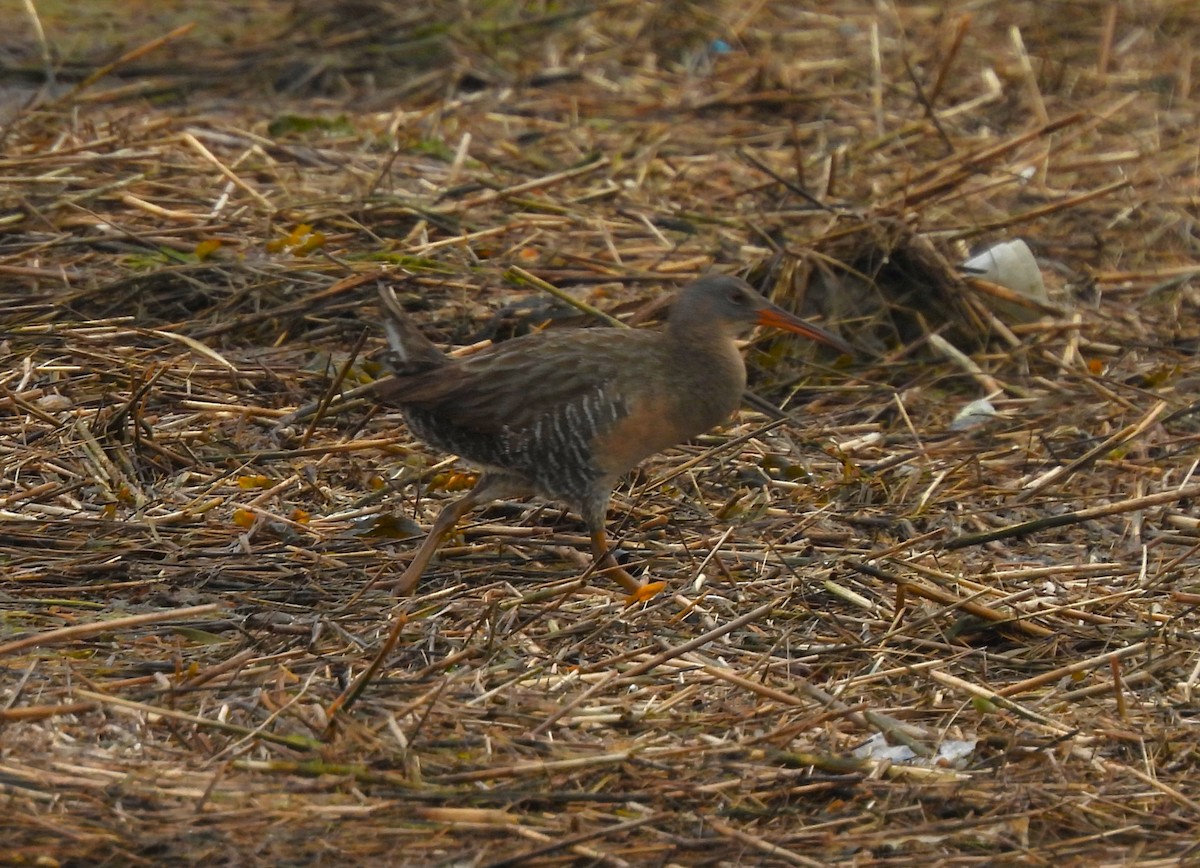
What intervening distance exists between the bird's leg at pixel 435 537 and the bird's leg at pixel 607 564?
0.45m

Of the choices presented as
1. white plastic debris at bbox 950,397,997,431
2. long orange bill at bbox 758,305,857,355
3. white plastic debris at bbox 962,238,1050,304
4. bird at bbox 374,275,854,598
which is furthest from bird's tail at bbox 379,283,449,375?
white plastic debris at bbox 962,238,1050,304

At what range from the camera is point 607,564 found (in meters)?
6.30

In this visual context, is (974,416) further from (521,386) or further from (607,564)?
(521,386)

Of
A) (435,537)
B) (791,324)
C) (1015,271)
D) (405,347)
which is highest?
(405,347)

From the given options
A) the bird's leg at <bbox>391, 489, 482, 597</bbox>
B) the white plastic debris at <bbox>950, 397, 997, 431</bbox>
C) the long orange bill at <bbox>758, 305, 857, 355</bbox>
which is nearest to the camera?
the bird's leg at <bbox>391, 489, 482, 597</bbox>

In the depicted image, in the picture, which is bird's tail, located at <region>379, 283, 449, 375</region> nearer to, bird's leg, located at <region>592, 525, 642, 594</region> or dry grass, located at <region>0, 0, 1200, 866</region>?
dry grass, located at <region>0, 0, 1200, 866</region>

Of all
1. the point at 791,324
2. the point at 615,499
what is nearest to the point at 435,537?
the point at 615,499

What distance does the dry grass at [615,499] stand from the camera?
483 centimetres

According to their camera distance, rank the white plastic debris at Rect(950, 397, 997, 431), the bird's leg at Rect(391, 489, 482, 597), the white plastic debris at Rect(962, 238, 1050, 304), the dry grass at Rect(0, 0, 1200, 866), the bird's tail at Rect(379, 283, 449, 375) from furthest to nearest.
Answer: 1. the white plastic debris at Rect(962, 238, 1050, 304)
2. the white plastic debris at Rect(950, 397, 997, 431)
3. the bird's tail at Rect(379, 283, 449, 375)
4. the bird's leg at Rect(391, 489, 482, 597)
5. the dry grass at Rect(0, 0, 1200, 866)

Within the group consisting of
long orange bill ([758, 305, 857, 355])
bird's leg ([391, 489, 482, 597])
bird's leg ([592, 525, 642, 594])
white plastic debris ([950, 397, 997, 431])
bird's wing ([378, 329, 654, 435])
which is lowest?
white plastic debris ([950, 397, 997, 431])

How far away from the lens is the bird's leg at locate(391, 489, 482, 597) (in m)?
6.19

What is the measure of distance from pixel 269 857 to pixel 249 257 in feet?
15.1

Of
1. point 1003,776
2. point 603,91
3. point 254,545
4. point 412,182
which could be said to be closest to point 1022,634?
point 1003,776

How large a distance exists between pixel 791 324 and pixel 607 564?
1.35 m
